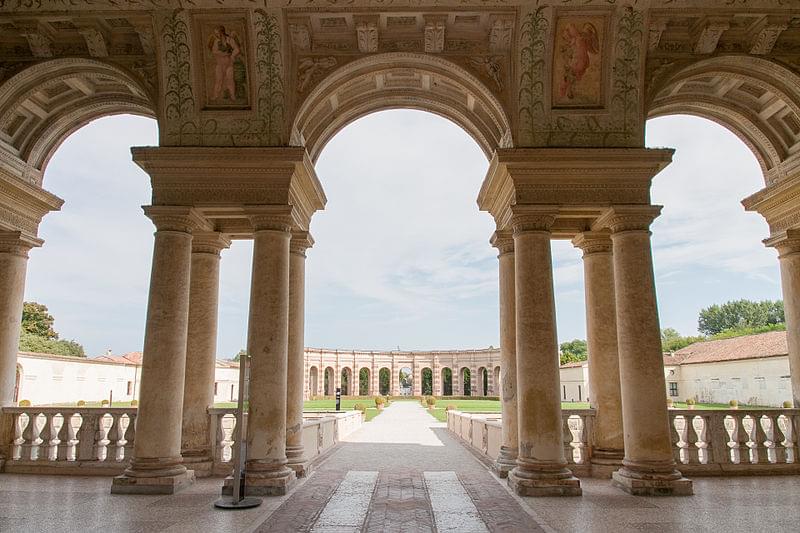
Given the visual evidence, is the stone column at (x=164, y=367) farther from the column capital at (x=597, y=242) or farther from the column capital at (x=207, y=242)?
the column capital at (x=597, y=242)

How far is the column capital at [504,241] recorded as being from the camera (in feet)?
46.2

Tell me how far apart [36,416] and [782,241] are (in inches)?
785

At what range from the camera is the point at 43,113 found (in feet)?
48.6

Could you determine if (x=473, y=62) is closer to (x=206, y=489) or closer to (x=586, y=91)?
(x=586, y=91)

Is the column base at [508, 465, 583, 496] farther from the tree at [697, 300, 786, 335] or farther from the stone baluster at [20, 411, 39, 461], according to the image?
the tree at [697, 300, 786, 335]

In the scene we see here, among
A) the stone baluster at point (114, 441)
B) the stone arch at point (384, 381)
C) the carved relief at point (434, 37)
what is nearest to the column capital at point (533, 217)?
the carved relief at point (434, 37)

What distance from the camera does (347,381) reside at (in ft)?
314

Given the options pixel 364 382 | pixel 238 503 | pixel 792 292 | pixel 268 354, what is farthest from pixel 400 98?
pixel 364 382

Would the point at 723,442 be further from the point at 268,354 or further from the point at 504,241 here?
the point at 268,354

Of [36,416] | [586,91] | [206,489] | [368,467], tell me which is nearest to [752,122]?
[586,91]

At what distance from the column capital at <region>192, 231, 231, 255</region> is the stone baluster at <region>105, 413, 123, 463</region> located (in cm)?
450

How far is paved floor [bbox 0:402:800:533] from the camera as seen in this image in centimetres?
831

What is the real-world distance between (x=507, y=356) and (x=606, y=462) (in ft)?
10.8

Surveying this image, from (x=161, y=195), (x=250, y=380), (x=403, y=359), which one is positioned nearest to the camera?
(x=250, y=380)
